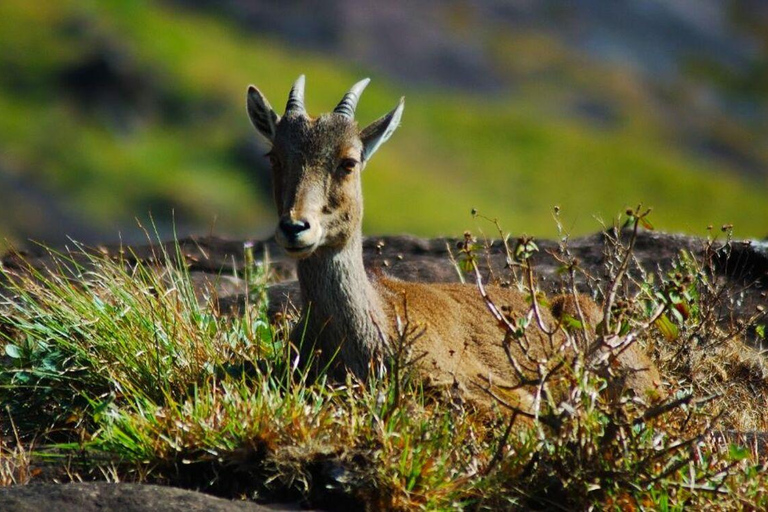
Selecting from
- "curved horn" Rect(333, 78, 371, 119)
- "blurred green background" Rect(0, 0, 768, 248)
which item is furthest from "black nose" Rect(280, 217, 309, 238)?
"blurred green background" Rect(0, 0, 768, 248)

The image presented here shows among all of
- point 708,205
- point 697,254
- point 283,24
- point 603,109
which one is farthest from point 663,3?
point 697,254

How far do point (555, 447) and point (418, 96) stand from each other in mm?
85678

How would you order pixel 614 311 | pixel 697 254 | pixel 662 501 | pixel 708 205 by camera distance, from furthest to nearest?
pixel 708 205 < pixel 697 254 < pixel 614 311 < pixel 662 501

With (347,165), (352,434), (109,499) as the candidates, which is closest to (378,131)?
(347,165)

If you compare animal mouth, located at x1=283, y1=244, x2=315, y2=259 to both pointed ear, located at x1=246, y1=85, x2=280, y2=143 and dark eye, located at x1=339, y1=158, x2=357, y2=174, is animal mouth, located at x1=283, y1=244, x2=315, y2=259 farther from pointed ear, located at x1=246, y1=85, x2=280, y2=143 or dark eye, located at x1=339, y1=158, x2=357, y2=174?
pointed ear, located at x1=246, y1=85, x2=280, y2=143

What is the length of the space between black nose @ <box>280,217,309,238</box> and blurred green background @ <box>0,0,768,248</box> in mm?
32588

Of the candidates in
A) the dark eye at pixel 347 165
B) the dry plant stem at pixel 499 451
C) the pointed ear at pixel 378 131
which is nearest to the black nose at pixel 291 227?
the dark eye at pixel 347 165

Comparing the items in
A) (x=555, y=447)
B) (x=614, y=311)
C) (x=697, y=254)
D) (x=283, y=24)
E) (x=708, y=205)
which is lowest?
(x=555, y=447)

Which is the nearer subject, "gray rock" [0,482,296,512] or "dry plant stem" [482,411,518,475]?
"gray rock" [0,482,296,512]

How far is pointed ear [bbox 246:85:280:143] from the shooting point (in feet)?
31.4

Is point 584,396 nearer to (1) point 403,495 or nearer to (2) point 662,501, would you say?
(2) point 662,501

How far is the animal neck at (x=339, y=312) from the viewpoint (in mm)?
8930

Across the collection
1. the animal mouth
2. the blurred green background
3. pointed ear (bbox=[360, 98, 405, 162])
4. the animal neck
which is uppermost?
the blurred green background

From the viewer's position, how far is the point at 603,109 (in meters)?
104
